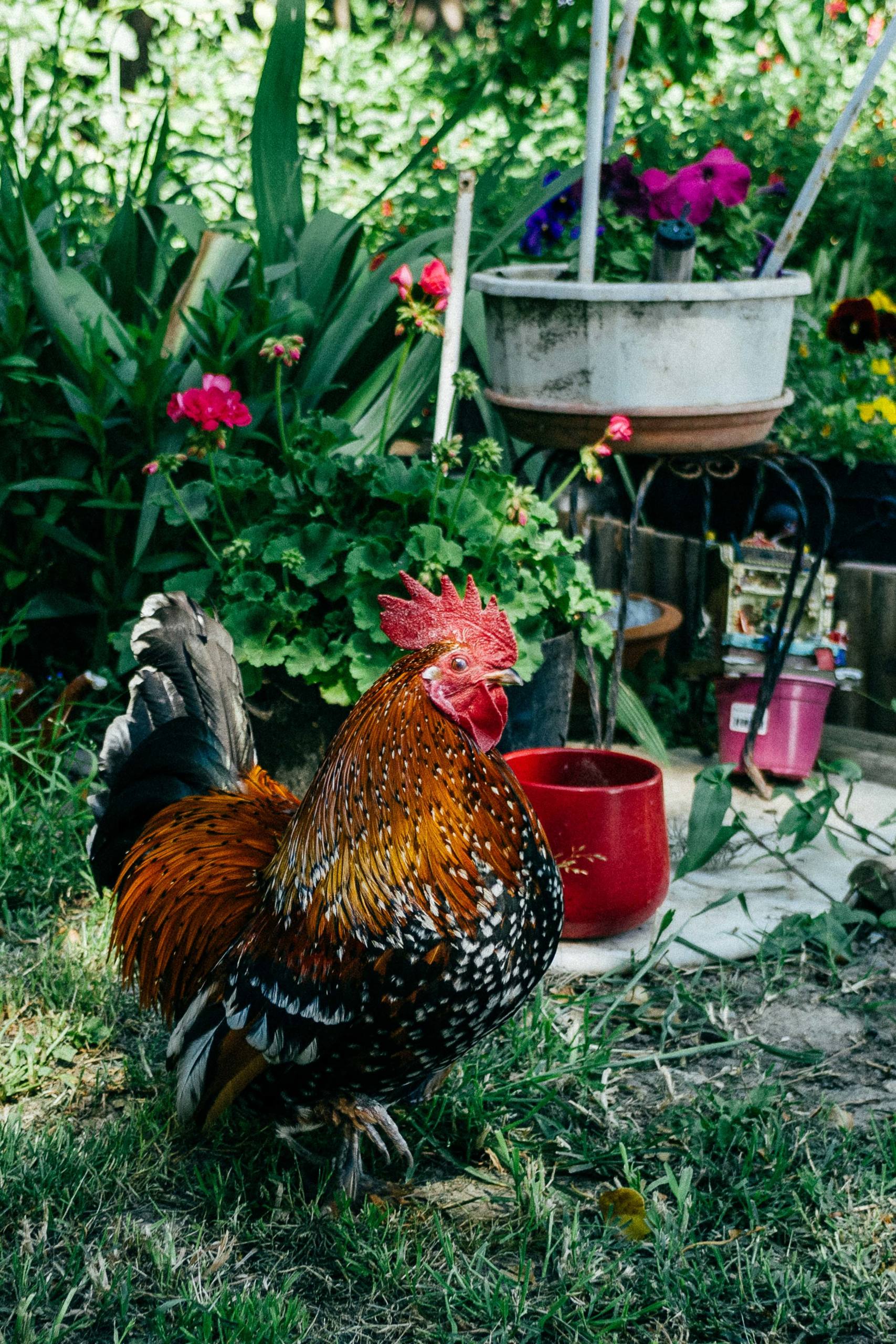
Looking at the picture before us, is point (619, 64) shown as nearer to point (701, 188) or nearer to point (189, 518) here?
point (701, 188)

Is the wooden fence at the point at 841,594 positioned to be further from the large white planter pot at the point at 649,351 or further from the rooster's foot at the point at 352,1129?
the rooster's foot at the point at 352,1129

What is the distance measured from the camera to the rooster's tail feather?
2.31 m

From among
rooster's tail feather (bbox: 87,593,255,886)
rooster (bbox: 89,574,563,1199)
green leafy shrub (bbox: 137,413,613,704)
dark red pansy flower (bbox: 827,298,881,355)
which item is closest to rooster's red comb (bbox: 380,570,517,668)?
rooster (bbox: 89,574,563,1199)

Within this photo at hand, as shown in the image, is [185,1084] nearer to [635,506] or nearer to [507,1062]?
[507,1062]

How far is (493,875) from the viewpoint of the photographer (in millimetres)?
1857

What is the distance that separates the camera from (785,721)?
3.68 m

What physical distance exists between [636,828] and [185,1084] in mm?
1138

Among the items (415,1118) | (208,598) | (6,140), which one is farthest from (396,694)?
(6,140)

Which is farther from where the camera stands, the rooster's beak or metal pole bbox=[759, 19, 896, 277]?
metal pole bbox=[759, 19, 896, 277]

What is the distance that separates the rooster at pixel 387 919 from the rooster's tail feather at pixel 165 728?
30 centimetres

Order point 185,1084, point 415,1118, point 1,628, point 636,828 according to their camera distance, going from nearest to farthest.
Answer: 1. point 185,1084
2. point 415,1118
3. point 636,828
4. point 1,628

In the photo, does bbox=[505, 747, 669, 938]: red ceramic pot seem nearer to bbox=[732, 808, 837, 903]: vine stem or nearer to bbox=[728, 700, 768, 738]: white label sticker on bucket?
bbox=[732, 808, 837, 903]: vine stem

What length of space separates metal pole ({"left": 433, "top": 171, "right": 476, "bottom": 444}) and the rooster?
1344mm

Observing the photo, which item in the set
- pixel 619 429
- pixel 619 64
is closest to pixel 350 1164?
pixel 619 429
